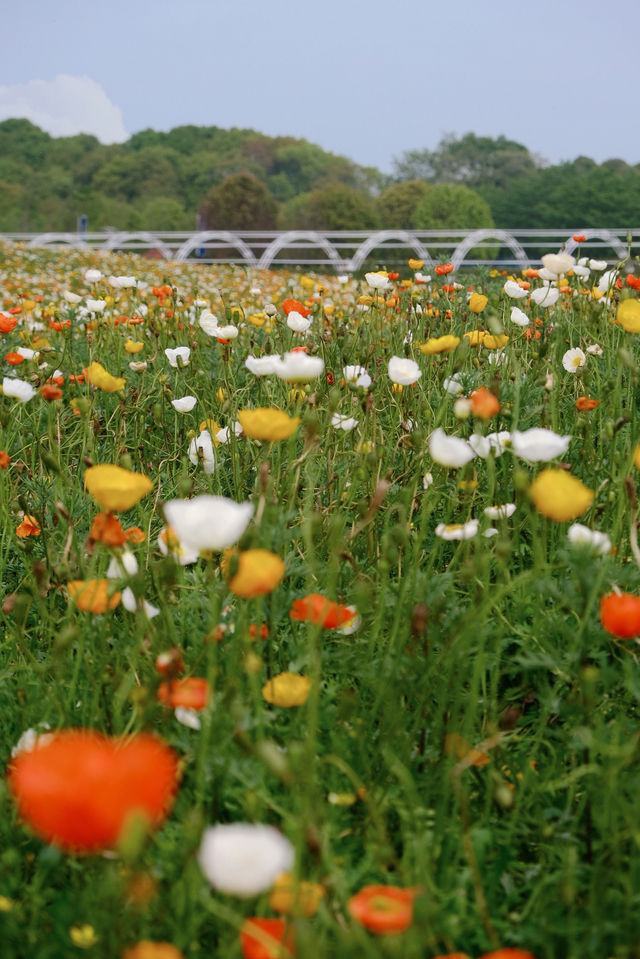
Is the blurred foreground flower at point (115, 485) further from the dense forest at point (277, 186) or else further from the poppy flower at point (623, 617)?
the dense forest at point (277, 186)

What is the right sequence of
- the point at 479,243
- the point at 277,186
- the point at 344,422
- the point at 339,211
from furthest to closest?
the point at 277,186, the point at 339,211, the point at 479,243, the point at 344,422

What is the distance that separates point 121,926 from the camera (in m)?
0.82

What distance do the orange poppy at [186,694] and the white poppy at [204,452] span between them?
0.74 m

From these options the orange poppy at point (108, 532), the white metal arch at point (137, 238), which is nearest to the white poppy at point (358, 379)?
the orange poppy at point (108, 532)

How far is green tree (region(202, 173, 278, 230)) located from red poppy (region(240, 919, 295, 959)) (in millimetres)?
26139

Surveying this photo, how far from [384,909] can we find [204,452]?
3.90ft

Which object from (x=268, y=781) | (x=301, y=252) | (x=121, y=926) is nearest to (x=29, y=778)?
(x=121, y=926)

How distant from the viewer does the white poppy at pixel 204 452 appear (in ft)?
5.38

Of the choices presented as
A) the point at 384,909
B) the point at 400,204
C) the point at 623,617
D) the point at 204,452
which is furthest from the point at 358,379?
the point at 400,204

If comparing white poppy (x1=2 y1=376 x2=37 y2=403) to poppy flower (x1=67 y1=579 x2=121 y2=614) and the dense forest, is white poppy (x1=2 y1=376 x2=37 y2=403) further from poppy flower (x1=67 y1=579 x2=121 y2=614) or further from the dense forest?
the dense forest

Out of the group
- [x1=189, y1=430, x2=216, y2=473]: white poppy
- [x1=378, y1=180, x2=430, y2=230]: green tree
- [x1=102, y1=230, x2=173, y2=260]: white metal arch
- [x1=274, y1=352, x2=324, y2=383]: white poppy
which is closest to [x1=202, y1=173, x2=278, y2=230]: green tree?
[x1=378, y1=180, x2=430, y2=230]: green tree

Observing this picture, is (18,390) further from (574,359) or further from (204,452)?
(574,359)

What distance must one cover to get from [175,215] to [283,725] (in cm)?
3401

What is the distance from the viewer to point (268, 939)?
0.65 meters
